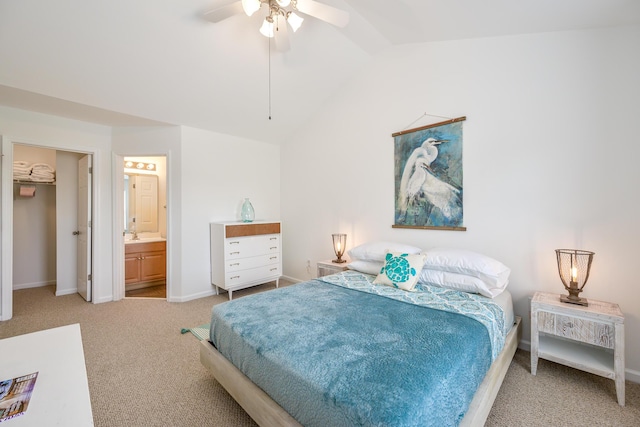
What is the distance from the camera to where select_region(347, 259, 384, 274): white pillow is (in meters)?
2.82

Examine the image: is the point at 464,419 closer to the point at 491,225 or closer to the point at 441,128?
the point at 491,225

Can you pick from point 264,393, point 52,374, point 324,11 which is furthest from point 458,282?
point 52,374

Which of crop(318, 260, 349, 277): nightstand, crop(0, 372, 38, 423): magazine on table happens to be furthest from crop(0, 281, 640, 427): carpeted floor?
crop(318, 260, 349, 277): nightstand

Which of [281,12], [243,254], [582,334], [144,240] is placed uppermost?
[281,12]

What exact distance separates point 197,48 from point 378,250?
273 centimetres

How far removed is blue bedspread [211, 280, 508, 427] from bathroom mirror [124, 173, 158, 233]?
3.79 m

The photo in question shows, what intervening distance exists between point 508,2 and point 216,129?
3.47 m

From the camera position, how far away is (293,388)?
4.15ft

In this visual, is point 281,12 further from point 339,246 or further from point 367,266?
point 339,246

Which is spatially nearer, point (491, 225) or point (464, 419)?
point (464, 419)

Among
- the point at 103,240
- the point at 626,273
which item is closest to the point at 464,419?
the point at 626,273

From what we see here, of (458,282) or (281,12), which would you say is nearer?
(281,12)

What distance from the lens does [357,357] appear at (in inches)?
51.8

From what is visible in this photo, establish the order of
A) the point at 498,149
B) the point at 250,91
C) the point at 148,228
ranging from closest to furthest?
the point at 498,149
the point at 250,91
the point at 148,228
